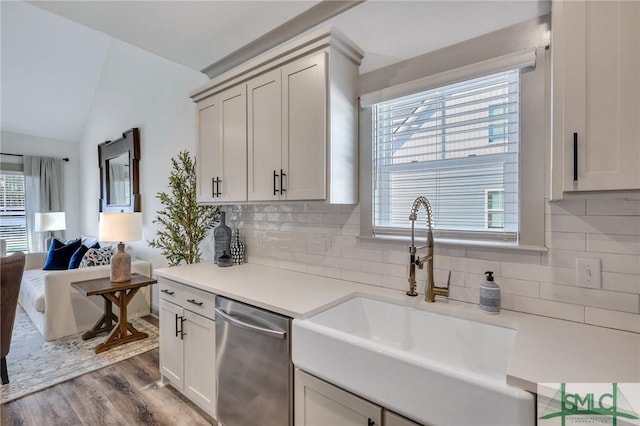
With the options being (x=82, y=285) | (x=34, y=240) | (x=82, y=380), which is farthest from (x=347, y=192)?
(x=34, y=240)

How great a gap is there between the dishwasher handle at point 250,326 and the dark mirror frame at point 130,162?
9.84ft

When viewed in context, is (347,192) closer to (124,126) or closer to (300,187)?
(300,187)

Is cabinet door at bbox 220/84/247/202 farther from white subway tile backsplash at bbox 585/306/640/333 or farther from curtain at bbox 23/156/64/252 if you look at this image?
curtain at bbox 23/156/64/252

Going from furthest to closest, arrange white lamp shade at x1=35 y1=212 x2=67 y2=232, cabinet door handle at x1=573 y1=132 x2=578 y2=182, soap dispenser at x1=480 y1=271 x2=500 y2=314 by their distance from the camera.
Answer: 1. white lamp shade at x1=35 y1=212 x2=67 y2=232
2. soap dispenser at x1=480 y1=271 x2=500 y2=314
3. cabinet door handle at x1=573 y1=132 x2=578 y2=182

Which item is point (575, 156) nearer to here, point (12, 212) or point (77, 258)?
point (77, 258)

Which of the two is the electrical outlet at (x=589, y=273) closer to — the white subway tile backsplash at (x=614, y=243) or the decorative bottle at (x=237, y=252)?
the white subway tile backsplash at (x=614, y=243)

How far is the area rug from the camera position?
2.36 meters

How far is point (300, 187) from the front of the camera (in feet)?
6.01

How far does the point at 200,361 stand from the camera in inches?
76.3

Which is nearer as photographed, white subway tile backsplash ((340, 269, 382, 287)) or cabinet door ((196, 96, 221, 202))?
white subway tile backsplash ((340, 269, 382, 287))

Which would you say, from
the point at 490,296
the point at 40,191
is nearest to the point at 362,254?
the point at 490,296

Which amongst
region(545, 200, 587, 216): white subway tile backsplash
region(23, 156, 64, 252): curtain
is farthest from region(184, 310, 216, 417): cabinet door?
region(23, 156, 64, 252): curtain

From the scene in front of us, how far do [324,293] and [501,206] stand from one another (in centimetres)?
101

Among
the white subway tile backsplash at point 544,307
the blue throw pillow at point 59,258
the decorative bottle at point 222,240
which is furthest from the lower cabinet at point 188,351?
the blue throw pillow at point 59,258
